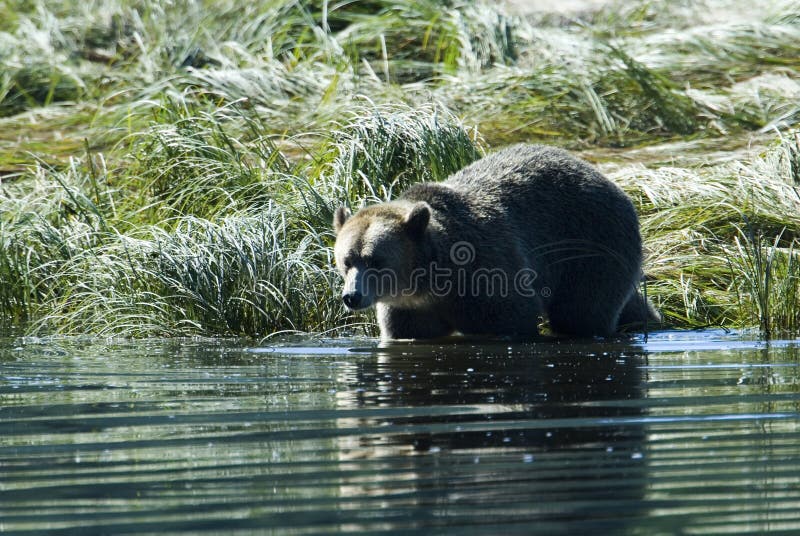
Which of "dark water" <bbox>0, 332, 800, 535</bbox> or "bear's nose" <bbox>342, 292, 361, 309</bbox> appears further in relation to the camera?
"bear's nose" <bbox>342, 292, 361, 309</bbox>

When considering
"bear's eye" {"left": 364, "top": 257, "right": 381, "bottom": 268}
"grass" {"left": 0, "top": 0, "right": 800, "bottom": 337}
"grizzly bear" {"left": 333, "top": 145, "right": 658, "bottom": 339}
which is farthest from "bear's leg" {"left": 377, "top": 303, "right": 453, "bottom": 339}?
"grass" {"left": 0, "top": 0, "right": 800, "bottom": 337}

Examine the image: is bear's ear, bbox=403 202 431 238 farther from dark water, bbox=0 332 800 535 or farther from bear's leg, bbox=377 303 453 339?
dark water, bbox=0 332 800 535

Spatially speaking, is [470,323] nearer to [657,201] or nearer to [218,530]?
[657,201]

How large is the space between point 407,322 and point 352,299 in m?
0.86

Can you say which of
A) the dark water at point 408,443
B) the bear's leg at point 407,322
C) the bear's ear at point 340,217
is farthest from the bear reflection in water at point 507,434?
the bear's ear at point 340,217

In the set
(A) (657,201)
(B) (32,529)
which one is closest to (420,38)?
(A) (657,201)

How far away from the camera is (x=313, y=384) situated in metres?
5.95

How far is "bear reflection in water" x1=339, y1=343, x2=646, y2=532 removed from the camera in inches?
137

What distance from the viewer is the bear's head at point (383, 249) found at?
24.7 ft

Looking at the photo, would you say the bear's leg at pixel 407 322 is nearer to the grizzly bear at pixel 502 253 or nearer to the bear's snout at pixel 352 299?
the grizzly bear at pixel 502 253

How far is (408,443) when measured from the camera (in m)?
4.37

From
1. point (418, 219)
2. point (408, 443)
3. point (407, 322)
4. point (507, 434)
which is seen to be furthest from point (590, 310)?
point (408, 443)

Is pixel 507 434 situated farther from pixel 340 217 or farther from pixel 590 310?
pixel 590 310

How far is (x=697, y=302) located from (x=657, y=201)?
1.70 m
